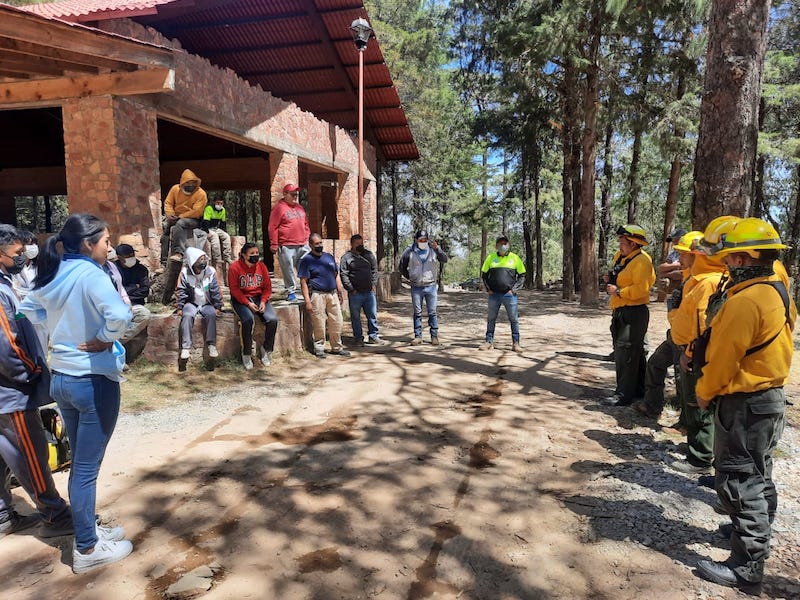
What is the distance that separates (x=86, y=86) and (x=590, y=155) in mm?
10759

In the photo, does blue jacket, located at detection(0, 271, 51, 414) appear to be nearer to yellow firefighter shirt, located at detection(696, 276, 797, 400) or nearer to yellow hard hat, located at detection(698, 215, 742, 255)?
yellow firefighter shirt, located at detection(696, 276, 797, 400)

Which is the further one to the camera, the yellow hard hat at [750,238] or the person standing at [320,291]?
the person standing at [320,291]

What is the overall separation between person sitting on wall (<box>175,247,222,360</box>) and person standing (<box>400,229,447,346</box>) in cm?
308

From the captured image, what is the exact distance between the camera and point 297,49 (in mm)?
12469

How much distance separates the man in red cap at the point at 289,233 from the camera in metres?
8.45

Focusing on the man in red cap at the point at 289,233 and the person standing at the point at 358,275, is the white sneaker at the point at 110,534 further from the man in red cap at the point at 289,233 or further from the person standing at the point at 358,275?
the man in red cap at the point at 289,233

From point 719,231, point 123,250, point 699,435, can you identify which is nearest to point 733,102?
point 719,231

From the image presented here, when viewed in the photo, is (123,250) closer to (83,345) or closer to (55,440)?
(55,440)

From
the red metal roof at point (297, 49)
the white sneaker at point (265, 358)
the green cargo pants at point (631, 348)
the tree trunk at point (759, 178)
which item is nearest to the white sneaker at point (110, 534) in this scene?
the white sneaker at point (265, 358)

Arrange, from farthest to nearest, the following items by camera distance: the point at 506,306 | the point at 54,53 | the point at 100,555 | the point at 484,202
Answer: the point at 484,202
the point at 506,306
the point at 54,53
the point at 100,555

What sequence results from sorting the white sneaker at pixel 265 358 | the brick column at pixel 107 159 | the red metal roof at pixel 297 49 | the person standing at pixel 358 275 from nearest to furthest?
the white sneaker at pixel 265 358
the brick column at pixel 107 159
the person standing at pixel 358 275
the red metal roof at pixel 297 49

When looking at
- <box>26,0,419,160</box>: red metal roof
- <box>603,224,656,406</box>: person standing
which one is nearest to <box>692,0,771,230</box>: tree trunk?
<box>603,224,656,406</box>: person standing

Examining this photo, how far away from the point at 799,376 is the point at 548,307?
7.86 m

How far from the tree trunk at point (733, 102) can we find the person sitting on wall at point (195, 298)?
5441mm
